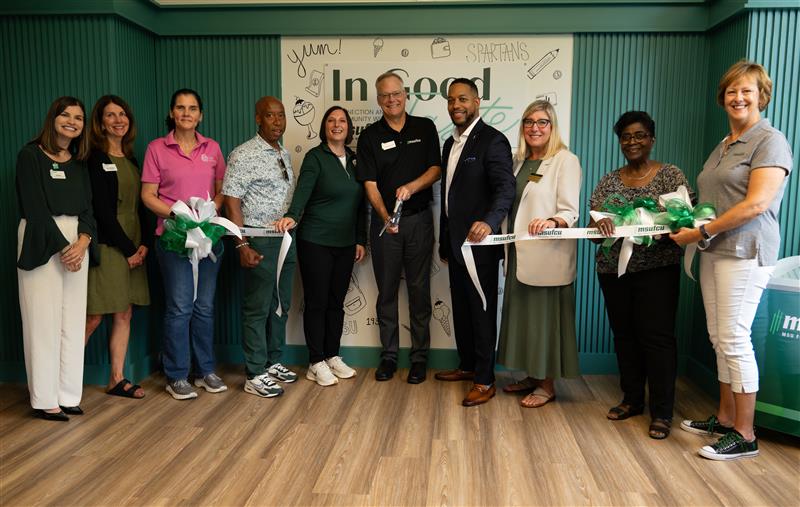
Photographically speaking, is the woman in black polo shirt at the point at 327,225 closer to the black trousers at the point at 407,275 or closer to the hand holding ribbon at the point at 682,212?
the black trousers at the point at 407,275

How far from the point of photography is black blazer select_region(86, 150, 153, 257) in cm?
366

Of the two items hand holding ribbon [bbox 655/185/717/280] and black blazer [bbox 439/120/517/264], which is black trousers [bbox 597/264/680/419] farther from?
black blazer [bbox 439/120/517/264]

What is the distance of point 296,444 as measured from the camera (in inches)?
128

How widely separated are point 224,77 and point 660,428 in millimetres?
3590

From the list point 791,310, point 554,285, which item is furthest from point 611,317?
point 791,310

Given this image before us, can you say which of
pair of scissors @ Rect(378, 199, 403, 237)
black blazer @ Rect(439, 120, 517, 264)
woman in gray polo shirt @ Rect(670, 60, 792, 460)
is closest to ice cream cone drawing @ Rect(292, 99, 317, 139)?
pair of scissors @ Rect(378, 199, 403, 237)

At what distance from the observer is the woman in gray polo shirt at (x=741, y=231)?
9.52 feet

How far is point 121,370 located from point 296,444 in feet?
4.84

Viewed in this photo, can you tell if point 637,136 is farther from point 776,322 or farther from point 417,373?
point 417,373

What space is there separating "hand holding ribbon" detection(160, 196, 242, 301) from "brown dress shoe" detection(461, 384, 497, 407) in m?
1.68

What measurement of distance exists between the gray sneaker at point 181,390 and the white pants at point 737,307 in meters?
2.99

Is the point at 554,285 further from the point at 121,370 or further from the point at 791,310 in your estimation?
the point at 121,370

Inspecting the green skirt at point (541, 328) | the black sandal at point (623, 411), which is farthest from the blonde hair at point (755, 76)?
the black sandal at point (623, 411)

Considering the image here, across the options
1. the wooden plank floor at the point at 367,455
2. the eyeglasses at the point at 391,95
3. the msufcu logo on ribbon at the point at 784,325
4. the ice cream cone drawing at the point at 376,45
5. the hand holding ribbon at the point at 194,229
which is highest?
the ice cream cone drawing at the point at 376,45
